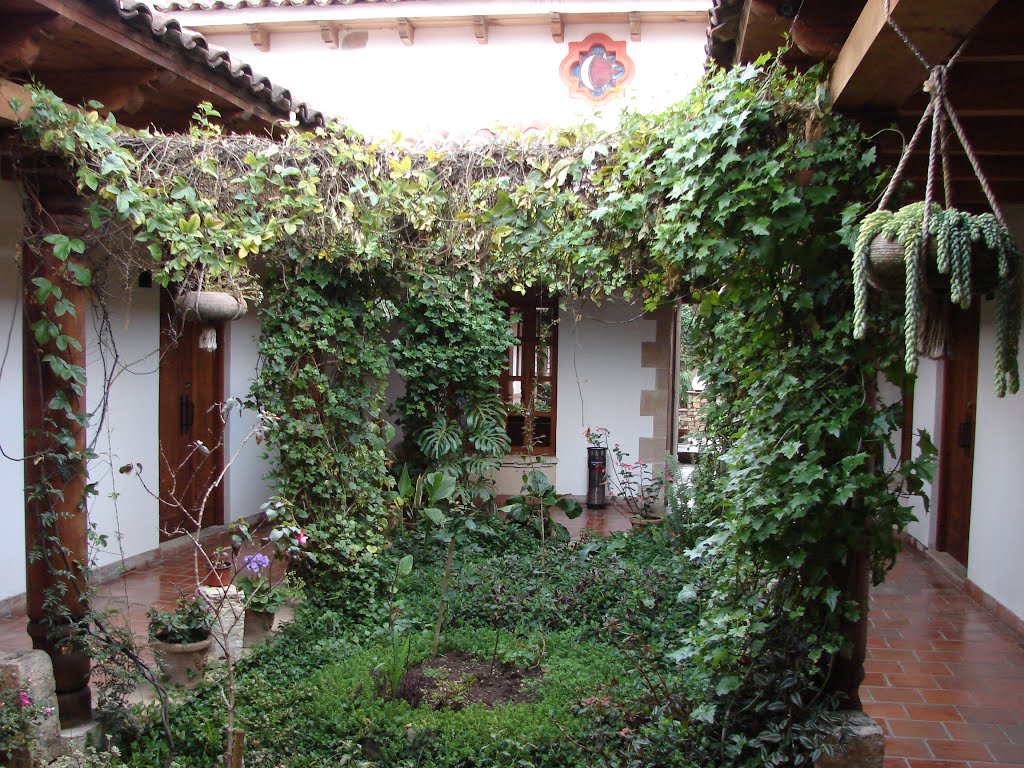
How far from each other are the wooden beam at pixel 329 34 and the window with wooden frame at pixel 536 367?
4125 mm

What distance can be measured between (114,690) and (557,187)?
3077mm

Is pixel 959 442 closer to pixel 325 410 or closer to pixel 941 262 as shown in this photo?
pixel 325 410

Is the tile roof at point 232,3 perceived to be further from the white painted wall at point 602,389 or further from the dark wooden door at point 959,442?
the dark wooden door at point 959,442

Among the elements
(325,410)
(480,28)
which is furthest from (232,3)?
(325,410)

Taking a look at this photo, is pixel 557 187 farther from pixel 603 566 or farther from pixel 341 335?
pixel 603 566

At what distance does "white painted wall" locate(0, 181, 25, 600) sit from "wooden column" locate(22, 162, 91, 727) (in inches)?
64.2

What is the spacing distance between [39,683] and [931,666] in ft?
15.2

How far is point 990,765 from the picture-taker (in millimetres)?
3420

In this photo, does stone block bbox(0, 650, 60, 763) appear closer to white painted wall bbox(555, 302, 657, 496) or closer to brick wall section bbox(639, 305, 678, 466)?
white painted wall bbox(555, 302, 657, 496)

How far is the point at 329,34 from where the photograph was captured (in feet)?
32.7

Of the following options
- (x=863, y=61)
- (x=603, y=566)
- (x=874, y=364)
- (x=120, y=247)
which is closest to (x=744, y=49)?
(x=863, y=61)

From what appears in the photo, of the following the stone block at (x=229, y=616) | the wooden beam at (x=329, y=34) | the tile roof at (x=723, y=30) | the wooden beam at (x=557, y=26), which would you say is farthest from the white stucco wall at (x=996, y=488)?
the wooden beam at (x=329, y=34)

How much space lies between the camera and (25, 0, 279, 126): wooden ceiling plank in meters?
3.14

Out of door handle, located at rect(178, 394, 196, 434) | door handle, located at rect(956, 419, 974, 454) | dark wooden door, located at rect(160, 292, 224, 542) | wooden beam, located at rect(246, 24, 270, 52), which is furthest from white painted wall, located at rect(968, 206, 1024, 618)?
wooden beam, located at rect(246, 24, 270, 52)
